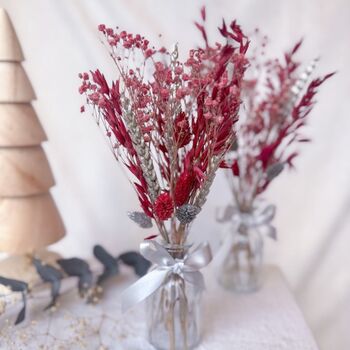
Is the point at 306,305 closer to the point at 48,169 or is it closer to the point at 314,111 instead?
the point at 314,111

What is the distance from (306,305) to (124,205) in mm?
653

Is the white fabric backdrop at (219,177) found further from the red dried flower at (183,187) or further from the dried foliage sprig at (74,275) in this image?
the red dried flower at (183,187)

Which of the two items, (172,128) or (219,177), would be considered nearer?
(172,128)

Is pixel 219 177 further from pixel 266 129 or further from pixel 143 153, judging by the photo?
pixel 143 153

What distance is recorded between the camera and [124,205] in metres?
1.16

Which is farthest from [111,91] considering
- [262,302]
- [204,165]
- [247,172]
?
[262,302]

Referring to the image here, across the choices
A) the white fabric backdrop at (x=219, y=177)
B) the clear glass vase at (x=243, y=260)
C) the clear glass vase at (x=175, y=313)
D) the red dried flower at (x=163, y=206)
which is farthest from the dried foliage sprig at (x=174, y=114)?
the white fabric backdrop at (x=219, y=177)

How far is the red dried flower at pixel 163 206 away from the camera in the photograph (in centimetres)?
61

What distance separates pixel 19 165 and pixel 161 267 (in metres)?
0.36

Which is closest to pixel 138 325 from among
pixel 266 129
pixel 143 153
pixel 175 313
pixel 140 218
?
pixel 175 313

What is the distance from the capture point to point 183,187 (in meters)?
0.63

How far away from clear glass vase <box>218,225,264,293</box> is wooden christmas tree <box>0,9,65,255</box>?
415 mm

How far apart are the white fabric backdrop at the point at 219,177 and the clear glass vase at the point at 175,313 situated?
433 mm

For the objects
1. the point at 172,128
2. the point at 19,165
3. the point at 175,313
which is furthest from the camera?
the point at 19,165
